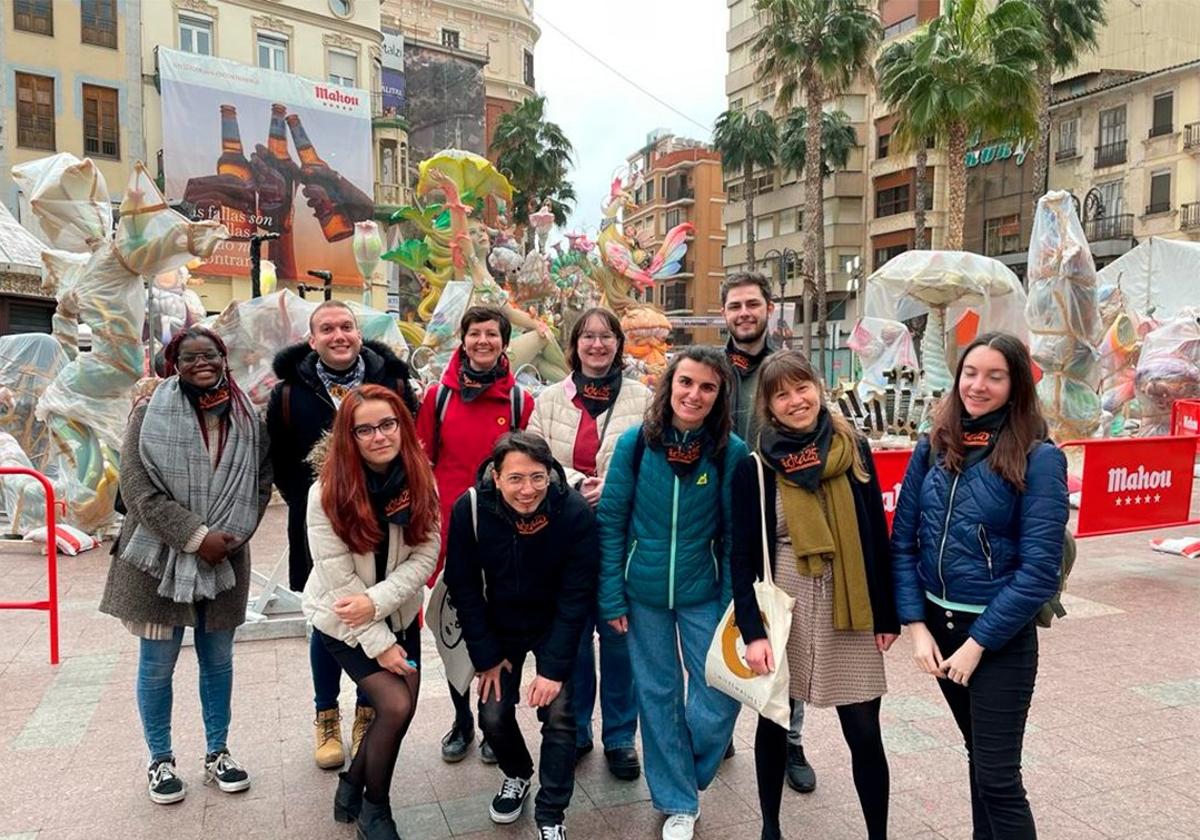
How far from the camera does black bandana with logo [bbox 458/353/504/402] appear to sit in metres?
3.46

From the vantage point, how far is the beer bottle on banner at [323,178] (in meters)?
31.0

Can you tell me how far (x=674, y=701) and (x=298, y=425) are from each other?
5.84 ft

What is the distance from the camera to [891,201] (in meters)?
39.1

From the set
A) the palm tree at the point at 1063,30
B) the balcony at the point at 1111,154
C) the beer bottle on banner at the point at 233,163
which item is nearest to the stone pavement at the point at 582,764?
the palm tree at the point at 1063,30

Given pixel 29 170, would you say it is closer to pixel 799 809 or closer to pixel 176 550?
pixel 176 550

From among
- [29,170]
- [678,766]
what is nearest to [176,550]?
[678,766]

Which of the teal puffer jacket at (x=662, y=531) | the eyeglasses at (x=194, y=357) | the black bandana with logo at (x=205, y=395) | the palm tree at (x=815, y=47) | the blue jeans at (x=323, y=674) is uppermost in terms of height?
the palm tree at (x=815, y=47)

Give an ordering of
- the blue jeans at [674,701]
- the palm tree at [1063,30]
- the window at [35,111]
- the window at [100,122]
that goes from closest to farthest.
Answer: the blue jeans at [674,701], the palm tree at [1063,30], the window at [35,111], the window at [100,122]

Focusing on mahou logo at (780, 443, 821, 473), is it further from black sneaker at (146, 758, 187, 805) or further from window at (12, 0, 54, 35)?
window at (12, 0, 54, 35)

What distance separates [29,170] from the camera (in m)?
8.17

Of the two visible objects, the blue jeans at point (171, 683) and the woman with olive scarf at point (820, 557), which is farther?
the blue jeans at point (171, 683)

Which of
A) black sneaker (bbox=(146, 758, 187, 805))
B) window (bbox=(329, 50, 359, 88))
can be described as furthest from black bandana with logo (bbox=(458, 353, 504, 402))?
window (bbox=(329, 50, 359, 88))

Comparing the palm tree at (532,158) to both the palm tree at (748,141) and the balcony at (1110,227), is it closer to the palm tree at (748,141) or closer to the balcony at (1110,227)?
the palm tree at (748,141)

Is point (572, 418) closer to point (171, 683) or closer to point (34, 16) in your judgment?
point (171, 683)
